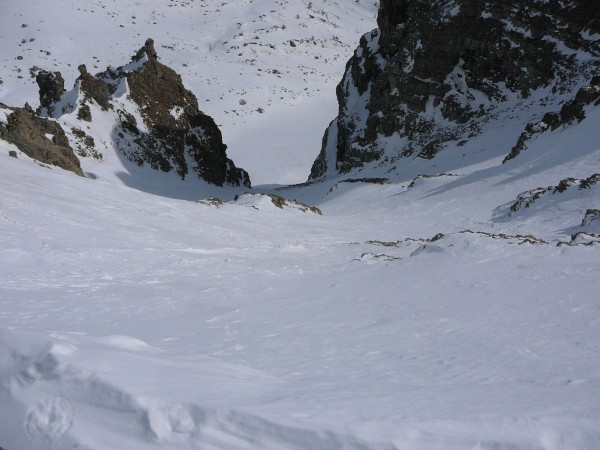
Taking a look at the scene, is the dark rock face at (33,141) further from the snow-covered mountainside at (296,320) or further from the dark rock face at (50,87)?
the dark rock face at (50,87)

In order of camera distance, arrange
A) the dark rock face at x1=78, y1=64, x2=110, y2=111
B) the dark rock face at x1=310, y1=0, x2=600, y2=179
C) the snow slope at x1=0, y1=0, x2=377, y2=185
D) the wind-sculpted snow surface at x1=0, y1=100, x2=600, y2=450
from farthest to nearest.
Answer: the snow slope at x1=0, y1=0, x2=377, y2=185
the dark rock face at x1=310, y1=0, x2=600, y2=179
the dark rock face at x1=78, y1=64, x2=110, y2=111
the wind-sculpted snow surface at x1=0, y1=100, x2=600, y2=450

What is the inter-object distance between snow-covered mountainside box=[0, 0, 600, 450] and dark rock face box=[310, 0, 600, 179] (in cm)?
1430

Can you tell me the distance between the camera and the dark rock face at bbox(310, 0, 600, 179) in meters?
31.5

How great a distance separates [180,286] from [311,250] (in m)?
5.01

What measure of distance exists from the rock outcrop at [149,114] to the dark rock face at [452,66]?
36.5 ft

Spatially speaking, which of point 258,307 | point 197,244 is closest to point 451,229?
point 197,244

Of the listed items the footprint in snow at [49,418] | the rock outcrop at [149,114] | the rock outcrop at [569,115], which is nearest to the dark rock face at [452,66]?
the rock outcrop at [569,115]

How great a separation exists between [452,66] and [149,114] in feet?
70.2

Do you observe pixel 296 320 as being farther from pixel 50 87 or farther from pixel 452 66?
pixel 452 66

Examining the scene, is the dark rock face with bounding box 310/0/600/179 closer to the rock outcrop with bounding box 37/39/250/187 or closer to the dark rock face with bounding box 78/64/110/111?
the rock outcrop with bounding box 37/39/250/187

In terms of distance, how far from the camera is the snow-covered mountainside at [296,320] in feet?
8.87

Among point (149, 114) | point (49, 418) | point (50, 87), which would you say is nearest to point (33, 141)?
point (50, 87)

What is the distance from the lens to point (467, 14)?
34469mm

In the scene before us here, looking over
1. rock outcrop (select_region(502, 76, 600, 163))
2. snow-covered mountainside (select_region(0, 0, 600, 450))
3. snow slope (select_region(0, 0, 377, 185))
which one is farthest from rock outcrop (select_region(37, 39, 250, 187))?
rock outcrop (select_region(502, 76, 600, 163))
